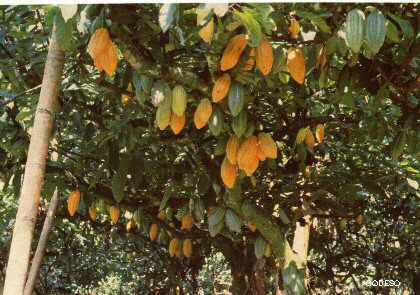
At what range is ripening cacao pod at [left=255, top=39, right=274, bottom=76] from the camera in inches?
56.2

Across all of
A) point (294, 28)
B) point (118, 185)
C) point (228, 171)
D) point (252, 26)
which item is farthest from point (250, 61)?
point (118, 185)

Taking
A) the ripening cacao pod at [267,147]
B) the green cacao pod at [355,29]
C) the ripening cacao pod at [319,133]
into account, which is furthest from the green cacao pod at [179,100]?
the ripening cacao pod at [319,133]

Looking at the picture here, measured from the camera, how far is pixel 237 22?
1360 mm

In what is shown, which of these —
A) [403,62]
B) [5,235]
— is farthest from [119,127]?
[5,235]

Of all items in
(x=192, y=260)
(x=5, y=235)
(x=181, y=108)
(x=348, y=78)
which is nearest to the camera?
(x=181, y=108)

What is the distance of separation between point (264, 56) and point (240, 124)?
0.84 feet

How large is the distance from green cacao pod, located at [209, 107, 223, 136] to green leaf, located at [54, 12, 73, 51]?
0.51 m

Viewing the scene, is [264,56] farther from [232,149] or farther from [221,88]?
[232,149]

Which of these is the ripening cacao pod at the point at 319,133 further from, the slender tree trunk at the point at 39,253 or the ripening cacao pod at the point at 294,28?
the slender tree trunk at the point at 39,253

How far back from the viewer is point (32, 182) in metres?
1.33

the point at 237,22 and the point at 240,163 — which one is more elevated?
the point at 237,22

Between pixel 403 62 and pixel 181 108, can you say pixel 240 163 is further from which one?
pixel 403 62

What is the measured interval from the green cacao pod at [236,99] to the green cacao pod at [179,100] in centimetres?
14

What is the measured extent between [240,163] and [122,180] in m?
0.72
